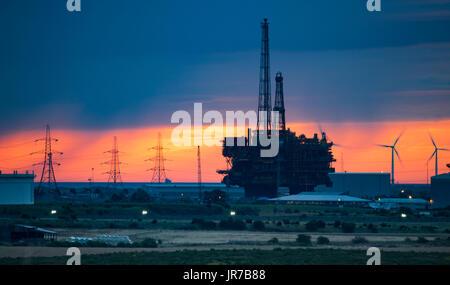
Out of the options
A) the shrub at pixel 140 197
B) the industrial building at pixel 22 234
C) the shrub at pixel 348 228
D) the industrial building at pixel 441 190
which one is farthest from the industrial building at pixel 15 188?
the industrial building at pixel 441 190

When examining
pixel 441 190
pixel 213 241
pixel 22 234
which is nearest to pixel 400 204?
pixel 441 190

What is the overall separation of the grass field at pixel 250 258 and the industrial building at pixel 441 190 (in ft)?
326

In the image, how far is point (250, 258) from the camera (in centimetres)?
5369

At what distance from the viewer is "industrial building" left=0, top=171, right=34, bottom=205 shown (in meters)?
136

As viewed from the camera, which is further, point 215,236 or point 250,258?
point 215,236

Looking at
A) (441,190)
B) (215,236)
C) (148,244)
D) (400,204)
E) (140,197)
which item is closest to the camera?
(148,244)

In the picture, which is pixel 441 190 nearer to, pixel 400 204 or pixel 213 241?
pixel 400 204

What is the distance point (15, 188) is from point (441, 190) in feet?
317

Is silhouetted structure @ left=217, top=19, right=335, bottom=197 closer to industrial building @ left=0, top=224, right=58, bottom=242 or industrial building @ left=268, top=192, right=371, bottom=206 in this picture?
industrial building @ left=268, top=192, right=371, bottom=206

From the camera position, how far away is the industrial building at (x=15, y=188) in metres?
136

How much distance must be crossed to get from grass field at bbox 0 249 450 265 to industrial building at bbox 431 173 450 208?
326 feet

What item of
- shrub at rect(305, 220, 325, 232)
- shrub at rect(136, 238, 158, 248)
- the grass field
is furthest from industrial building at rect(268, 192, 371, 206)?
the grass field

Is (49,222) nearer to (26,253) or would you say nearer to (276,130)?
(26,253)

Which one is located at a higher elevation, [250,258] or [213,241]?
[250,258]
